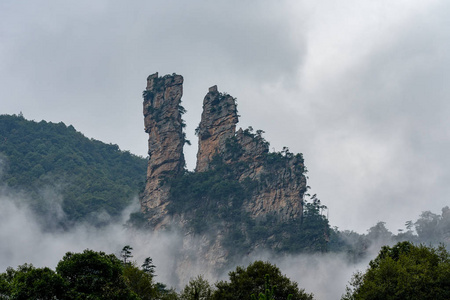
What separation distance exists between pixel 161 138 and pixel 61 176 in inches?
1671

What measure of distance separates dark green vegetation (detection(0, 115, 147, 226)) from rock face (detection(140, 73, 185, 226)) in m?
9.98

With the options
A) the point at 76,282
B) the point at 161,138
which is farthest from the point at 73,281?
the point at 161,138

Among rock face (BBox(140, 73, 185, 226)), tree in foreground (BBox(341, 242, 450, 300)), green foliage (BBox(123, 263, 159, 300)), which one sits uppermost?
rock face (BBox(140, 73, 185, 226))

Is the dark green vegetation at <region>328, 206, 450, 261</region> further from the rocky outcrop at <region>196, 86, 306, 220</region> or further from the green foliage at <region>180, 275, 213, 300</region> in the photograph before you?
the green foliage at <region>180, 275, 213, 300</region>

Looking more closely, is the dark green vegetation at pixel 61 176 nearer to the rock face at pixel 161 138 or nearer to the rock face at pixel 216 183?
the rock face at pixel 161 138

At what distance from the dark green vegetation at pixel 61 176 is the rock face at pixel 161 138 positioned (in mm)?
9978

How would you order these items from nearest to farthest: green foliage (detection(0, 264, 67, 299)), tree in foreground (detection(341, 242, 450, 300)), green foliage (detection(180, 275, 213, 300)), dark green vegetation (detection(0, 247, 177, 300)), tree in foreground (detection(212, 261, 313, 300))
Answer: green foliage (detection(0, 264, 67, 299)) < dark green vegetation (detection(0, 247, 177, 300)) < tree in foreground (detection(341, 242, 450, 300)) < green foliage (detection(180, 275, 213, 300)) < tree in foreground (detection(212, 261, 313, 300))

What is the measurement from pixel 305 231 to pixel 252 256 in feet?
40.2

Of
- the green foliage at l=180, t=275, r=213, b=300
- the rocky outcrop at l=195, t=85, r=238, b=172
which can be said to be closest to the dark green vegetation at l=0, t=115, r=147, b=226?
the rocky outcrop at l=195, t=85, r=238, b=172

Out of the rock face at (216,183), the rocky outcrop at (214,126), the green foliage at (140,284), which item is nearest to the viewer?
the green foliage at (140,284)

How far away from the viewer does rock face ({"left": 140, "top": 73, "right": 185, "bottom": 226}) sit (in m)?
143

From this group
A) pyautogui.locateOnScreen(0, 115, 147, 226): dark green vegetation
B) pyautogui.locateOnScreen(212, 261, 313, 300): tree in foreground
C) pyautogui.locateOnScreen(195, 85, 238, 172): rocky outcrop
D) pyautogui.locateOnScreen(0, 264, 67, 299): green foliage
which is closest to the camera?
pyautogui.locateOnScreen(0, 264, 67, 299): green foliage

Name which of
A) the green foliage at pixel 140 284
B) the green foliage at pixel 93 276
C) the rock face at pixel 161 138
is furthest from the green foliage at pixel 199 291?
the rock face at pixel 161 138

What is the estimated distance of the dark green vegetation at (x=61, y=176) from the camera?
16062cm
